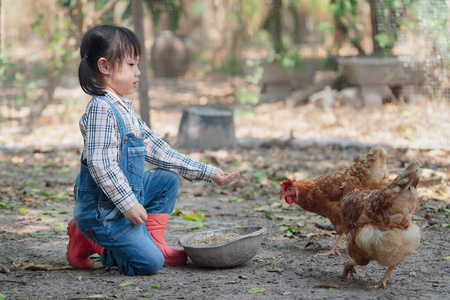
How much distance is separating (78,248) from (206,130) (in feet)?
13.3

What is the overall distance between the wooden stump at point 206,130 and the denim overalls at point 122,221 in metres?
3.96

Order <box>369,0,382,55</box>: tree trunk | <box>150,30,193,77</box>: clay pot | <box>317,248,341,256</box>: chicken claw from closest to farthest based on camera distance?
1. <box>317,248,341,256</box>: chicken claw
2. <box>369,0,382,55</box>: tree trunk
3. <box>150,30,193,77</box>: clay pot

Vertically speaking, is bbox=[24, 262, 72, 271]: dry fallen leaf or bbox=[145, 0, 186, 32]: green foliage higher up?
bbox=[145, 0, 186, 32]: green foliage

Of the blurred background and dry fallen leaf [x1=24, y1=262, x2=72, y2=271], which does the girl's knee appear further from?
the blurred background

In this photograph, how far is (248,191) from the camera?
5.08 metres

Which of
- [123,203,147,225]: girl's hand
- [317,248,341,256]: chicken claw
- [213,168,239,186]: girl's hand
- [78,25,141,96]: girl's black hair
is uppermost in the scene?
[78,25,141,96]: girl's black hair

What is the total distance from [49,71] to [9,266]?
577cm

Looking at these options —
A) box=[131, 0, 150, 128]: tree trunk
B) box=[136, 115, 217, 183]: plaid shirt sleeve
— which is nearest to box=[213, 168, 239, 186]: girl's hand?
box=[136, 115, 217, 183]: plaid shirt sleeve

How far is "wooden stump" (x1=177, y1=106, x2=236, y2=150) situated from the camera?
680 cm

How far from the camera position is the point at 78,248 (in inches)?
115

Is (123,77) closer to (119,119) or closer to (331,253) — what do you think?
(119,119)

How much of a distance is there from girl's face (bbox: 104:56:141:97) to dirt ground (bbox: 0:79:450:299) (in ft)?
3.40

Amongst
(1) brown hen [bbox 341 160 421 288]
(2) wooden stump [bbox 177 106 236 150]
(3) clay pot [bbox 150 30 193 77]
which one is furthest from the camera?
(3) clay pot [bbox 150 30 193 77]

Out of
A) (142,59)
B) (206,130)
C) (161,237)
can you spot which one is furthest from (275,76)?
(161,237)
